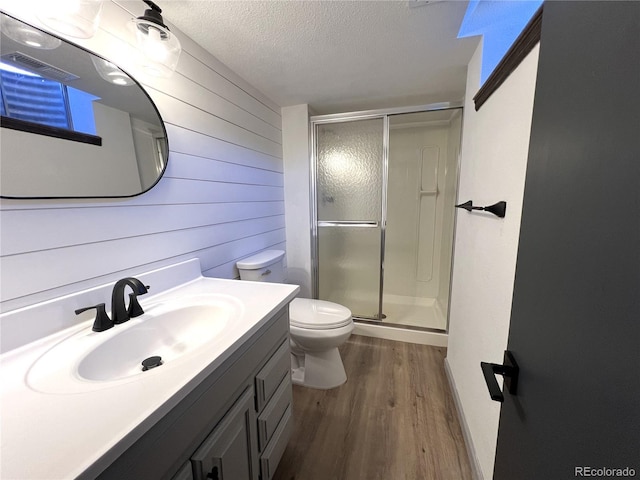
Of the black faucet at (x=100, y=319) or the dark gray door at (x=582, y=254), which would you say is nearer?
the dark gray door at (x=582, y=254)

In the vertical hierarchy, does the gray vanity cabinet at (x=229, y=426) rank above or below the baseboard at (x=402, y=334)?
above

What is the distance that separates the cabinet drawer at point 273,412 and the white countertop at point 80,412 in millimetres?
427

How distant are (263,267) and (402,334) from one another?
4.69 ft

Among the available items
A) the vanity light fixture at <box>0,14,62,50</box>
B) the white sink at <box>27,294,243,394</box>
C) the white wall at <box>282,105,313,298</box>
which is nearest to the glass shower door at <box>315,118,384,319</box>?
the white wall at <box>282,105,313,298</box>

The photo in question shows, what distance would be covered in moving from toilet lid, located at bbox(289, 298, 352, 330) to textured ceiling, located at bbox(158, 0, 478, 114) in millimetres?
1602

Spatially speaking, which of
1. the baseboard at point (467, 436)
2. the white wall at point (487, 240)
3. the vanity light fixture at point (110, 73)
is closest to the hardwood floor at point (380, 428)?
the baseboard at point (467, 436)

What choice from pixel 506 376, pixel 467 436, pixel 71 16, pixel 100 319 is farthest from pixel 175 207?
pixel 467 436

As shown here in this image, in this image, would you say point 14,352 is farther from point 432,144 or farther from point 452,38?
point 432,144

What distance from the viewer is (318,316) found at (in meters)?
1.67

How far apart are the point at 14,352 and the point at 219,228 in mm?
944

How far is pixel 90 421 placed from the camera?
47 cm

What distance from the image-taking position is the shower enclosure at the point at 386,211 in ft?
7.43

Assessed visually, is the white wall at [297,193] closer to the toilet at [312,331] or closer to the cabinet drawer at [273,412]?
the toilet at [312,331]

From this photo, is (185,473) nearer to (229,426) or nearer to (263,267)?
(229,426)
